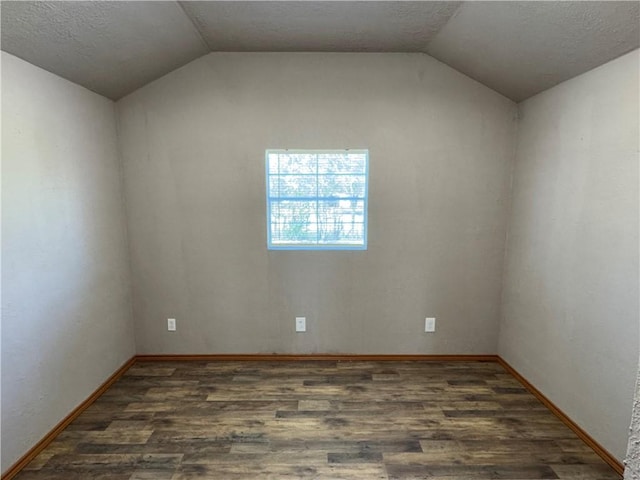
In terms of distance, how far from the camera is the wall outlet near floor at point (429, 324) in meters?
2.86

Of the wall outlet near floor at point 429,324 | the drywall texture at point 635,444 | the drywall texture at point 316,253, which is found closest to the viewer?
the drywall texture at point 635,444

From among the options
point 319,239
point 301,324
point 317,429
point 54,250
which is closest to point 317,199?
point 319,239

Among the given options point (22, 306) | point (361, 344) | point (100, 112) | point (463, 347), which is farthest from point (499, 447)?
point (100, 112)

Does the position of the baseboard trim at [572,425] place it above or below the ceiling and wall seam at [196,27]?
below

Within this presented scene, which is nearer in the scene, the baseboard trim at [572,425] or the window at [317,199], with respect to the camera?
the baseboard trim at [572,425]

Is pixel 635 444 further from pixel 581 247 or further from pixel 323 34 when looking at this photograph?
pixel 323 34

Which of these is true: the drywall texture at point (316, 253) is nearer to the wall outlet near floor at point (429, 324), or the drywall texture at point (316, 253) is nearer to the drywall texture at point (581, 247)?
the wall outlet near floor at point (429, 324)

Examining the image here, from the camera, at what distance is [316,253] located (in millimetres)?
2781

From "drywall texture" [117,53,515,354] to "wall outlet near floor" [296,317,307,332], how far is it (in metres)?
0.05

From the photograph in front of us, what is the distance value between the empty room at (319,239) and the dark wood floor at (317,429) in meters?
0.02

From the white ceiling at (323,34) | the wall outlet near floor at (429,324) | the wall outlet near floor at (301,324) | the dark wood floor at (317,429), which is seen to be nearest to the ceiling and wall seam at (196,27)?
the white ceiling at (323,34)

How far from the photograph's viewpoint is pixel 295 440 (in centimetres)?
196

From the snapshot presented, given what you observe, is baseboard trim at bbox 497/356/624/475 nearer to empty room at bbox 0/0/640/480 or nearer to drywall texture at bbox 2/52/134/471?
empty room at bbox 0/0/640/480

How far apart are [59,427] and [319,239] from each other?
6.88ft
